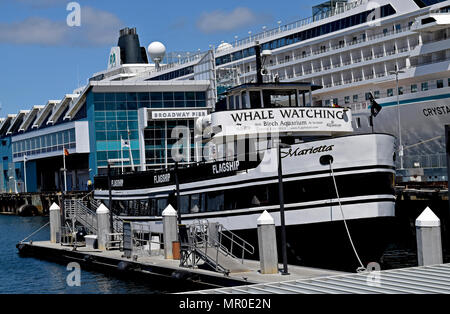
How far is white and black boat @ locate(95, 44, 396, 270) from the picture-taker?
2200 cm

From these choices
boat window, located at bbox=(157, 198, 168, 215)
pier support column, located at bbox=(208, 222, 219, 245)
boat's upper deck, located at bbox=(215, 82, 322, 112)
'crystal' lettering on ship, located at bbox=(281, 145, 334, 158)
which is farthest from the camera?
A: boat window, located at bbox=(157, 198, 168, 215)

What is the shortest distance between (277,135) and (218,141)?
2.34 m

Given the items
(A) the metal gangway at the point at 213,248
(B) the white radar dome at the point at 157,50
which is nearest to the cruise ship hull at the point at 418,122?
(A) the metal gangway at the point at 213,248

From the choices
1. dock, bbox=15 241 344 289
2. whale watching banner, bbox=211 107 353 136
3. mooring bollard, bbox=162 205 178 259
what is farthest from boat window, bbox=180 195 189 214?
whale watching banner, bbox=211 107 353 136

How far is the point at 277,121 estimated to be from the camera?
2647 centimetres

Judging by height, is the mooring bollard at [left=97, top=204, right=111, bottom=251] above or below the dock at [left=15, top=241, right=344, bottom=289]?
above

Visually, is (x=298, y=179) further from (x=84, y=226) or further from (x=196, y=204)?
(x=84, y=226)

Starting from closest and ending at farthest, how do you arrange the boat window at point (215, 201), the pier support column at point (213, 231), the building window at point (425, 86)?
1. the pier support column at point (213, 231)
2. the boat window at point (215, 201)
3. the building window at point (425, 86)

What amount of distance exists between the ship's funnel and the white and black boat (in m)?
78.6

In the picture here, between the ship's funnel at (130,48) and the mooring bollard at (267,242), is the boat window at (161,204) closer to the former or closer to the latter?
the mooring bollard at (267,242)

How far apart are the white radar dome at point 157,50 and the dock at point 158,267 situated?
5769 centimetres

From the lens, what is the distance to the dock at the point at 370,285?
37.1ft

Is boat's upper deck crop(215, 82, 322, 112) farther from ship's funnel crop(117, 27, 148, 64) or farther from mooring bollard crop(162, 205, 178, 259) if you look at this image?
ship's funnel crop(117, 27, 148, 64)

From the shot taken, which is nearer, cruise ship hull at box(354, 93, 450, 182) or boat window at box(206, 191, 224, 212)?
boat window at box(206, 191, 224, 212)
